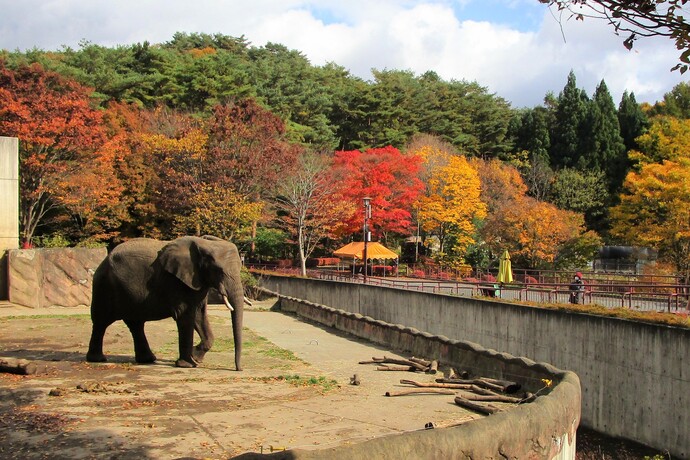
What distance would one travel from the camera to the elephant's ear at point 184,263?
14.9 meters

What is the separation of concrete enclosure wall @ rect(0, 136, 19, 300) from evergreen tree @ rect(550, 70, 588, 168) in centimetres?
4798

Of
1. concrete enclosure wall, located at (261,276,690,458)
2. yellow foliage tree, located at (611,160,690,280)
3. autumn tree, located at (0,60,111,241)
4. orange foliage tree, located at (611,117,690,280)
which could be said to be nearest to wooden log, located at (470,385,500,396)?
concrete enclosure wall, located at (261,276,690,458)

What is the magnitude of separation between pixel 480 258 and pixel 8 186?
1260 inches

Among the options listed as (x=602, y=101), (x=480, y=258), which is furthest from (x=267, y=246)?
(x=602, y=101)

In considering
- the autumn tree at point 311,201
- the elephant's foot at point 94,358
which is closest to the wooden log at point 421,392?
the elephant's foot at point 94,358

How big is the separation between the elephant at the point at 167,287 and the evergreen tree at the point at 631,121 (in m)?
54.4

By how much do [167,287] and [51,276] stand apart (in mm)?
13897

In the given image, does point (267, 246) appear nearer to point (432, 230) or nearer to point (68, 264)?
point (432, 230)

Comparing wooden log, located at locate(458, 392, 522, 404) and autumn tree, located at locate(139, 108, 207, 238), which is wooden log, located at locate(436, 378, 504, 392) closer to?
wooden log, located at locate(458, 392, 522, 404)

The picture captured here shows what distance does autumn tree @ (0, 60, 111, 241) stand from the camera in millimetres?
34625

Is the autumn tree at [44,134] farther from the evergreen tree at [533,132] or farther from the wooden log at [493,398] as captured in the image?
the evergreen tree at [533,132]

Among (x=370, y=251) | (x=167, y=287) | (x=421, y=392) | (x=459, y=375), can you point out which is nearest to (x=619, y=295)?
(x=459, y=375)

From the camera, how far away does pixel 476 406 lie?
1239 centimetres

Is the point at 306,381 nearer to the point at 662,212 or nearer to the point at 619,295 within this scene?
the point at 619,295
